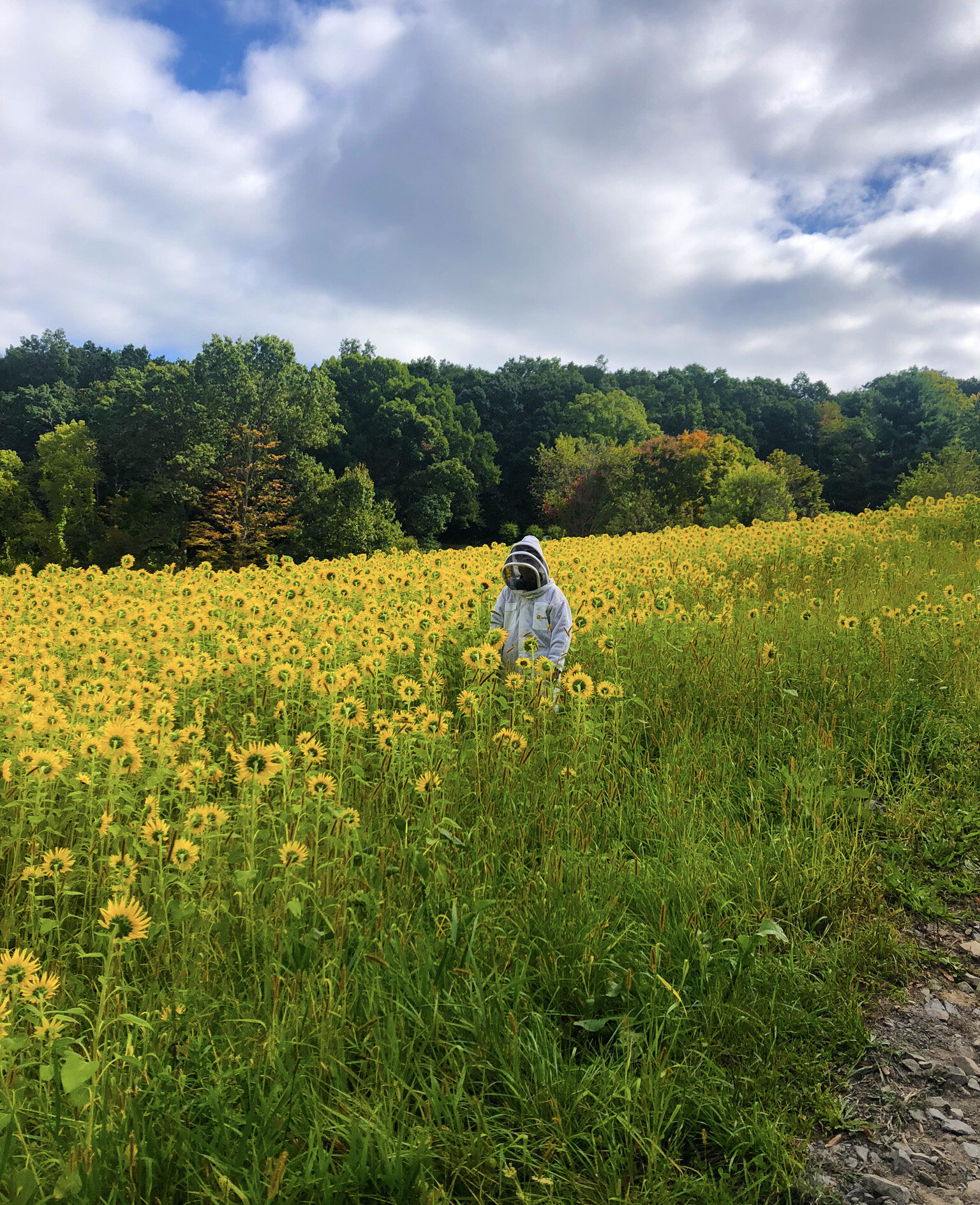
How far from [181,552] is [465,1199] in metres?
39.3

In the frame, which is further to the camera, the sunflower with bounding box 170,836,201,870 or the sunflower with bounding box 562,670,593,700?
the sunflower with bounding box 562,670,593,700

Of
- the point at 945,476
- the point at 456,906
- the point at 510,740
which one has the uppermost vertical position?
the point at 945,476

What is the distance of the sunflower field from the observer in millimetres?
1861

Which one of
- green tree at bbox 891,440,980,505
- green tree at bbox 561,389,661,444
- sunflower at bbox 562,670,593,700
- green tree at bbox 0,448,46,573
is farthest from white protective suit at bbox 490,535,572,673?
green tree at bbox 561,389,661,444

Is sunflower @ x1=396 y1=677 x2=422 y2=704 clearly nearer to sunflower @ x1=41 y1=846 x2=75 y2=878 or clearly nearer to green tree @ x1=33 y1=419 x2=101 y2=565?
sunflower @ x1=41 y1=846 x2=75 y2=878

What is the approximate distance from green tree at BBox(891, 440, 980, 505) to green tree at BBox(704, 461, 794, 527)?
536 centimetres

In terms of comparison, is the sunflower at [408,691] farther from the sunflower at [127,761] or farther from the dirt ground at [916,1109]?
the dirt ground at [916,1109]

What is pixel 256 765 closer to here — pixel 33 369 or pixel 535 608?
pixel 535 608

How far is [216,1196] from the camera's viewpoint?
166 centimetres

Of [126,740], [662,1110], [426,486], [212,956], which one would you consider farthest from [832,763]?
[426,486]

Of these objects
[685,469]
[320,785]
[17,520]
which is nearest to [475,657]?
[320,785]

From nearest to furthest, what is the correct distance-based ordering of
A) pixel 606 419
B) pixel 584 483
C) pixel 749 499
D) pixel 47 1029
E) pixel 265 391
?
1. pixel 47 1029
2. pixel 749 499
3. pixel 265 391
4. pixel 584 483
5. pixel 606 419

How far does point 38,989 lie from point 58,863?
2.81 feet

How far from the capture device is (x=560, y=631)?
194 inches
